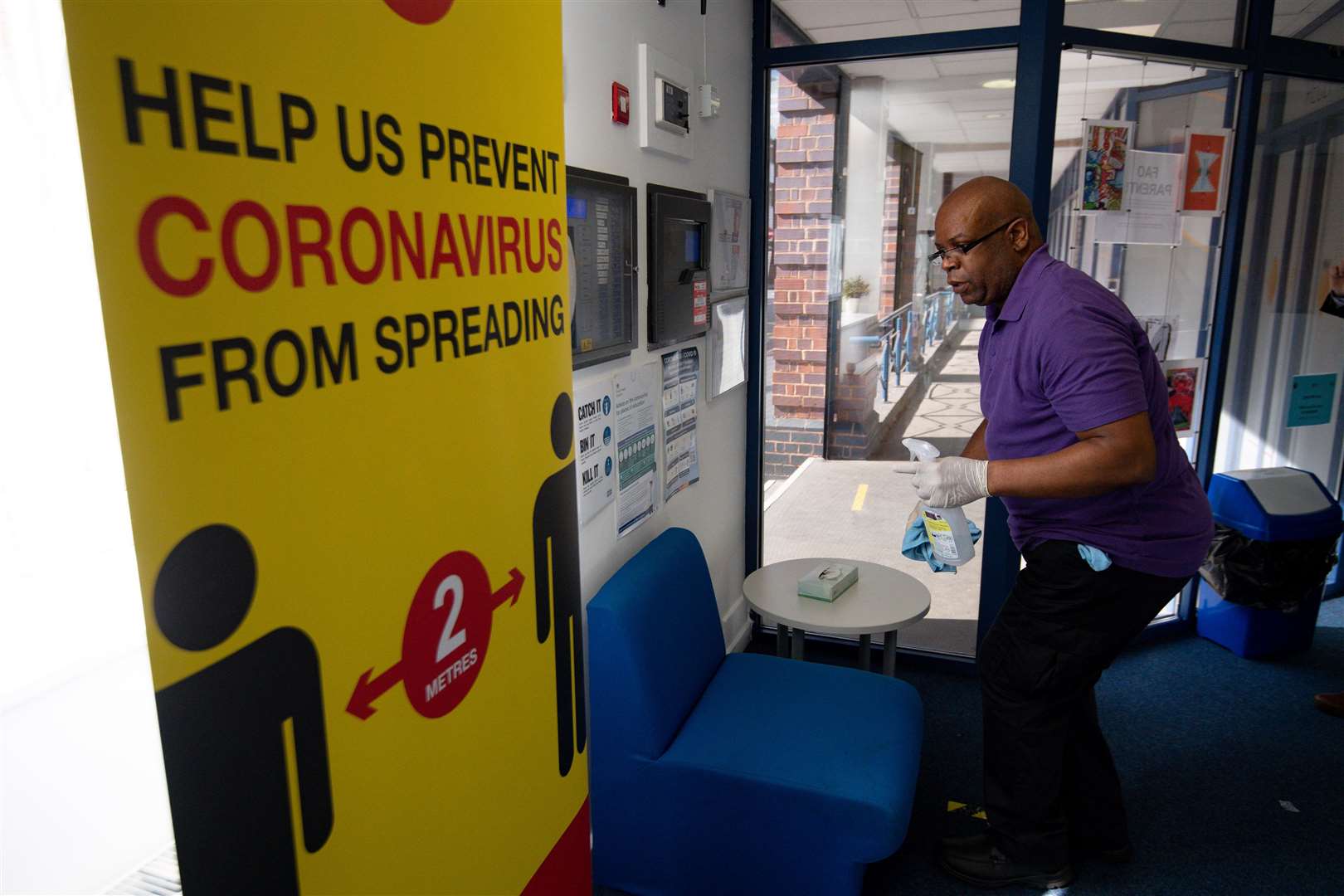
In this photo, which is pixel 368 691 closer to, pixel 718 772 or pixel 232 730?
pixel 232 730

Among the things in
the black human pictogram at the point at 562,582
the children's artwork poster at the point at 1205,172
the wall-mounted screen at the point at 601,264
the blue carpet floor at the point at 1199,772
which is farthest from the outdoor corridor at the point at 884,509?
the black human pictogram at the point at 562,582

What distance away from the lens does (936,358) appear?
11.7ft

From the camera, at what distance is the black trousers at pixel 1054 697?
1.98 m

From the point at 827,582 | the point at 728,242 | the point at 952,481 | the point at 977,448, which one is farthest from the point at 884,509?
the point at 952,481

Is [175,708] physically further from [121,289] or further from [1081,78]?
[1081,78]

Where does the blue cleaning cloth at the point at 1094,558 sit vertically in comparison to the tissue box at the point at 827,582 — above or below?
above

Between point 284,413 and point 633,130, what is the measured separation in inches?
69.1

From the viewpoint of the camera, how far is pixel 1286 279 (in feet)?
11.9

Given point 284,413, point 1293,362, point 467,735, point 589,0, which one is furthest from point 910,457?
point 284,413

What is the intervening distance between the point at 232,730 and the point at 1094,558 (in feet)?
5.88

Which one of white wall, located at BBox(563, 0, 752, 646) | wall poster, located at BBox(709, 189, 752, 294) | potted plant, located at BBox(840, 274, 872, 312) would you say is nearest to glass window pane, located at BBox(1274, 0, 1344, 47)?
potted plant, located at BBox(840, 274, 872, 312)

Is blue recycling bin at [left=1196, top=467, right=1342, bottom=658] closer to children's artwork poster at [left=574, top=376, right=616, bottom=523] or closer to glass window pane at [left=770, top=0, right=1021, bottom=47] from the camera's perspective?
glass window pane at [left=770, top=0, right=1021, bottom=47]

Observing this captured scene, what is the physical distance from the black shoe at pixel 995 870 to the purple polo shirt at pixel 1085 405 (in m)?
0.83

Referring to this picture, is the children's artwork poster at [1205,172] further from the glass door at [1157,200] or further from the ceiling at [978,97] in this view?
the ceiling at [978,97]
